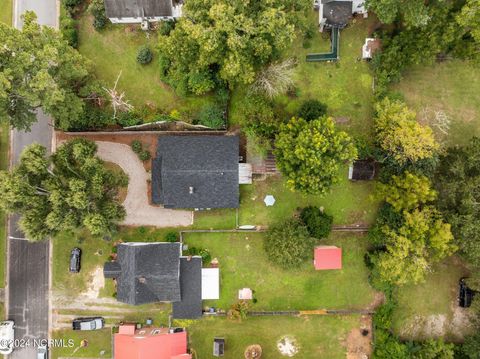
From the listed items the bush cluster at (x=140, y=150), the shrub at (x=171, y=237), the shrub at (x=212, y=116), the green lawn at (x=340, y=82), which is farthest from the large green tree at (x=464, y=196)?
the bush cluster at (x=140, y=150)

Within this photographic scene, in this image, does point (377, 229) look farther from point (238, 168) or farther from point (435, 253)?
point (238, 168)

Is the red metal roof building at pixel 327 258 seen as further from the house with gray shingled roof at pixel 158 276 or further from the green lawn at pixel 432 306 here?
the house with gray shingled roof at pixel 158 276

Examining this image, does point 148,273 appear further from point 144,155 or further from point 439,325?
point 439,325

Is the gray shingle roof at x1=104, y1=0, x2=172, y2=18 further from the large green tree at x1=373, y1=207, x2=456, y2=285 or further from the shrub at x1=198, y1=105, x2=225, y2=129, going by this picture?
the large green tree at x1=373, y1=207, x2=456, y2=285

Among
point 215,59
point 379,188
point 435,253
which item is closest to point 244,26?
point 215,59

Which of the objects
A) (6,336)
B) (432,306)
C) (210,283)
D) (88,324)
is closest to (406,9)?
(432,306)
